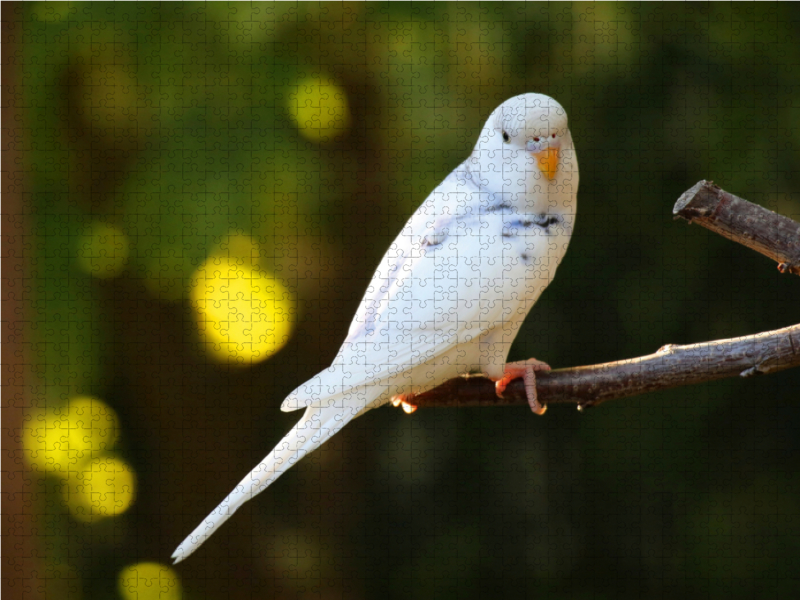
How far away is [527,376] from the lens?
4.19 feet

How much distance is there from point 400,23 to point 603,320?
2.77 ft

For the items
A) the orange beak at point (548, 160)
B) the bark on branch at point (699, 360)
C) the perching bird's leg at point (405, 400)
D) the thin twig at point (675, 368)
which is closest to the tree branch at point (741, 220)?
the bark on branch at point (699, 360)

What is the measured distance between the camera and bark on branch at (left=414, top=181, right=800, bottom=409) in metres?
1.06

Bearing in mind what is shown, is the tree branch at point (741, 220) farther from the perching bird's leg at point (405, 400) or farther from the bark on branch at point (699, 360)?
the perching bird's leg at point (405, 400)

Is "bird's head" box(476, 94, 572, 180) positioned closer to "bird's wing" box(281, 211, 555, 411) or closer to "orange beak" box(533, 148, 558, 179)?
"orange beak" box(533, 148, 558, 179)

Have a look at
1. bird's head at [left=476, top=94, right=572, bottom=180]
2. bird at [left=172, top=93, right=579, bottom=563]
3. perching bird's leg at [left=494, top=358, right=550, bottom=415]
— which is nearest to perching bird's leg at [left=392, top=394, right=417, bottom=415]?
bird at [left=172, top=93, right=579, bottom=563]

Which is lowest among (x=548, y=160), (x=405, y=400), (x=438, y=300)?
(x=405, y=400)

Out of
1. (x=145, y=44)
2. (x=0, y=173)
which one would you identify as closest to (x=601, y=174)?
(x=145, y=44)

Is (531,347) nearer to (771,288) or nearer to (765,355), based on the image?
(771,288)

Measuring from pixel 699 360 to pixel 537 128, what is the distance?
1.39 feet

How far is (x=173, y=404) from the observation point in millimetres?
2070

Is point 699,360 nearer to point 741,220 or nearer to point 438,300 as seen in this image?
point 741,220

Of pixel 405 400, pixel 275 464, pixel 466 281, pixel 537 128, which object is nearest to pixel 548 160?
pixel 537 128

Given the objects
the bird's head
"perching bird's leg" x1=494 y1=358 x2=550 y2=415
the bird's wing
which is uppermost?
the bird's head
